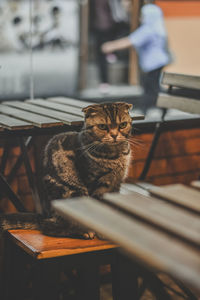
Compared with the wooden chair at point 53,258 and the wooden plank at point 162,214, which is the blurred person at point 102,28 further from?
the wooden plank at point 162,214

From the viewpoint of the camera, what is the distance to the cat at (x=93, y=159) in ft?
7.73

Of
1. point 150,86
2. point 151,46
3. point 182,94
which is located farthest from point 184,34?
point 182,94

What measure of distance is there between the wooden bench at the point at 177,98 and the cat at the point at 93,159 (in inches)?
→ 24.8

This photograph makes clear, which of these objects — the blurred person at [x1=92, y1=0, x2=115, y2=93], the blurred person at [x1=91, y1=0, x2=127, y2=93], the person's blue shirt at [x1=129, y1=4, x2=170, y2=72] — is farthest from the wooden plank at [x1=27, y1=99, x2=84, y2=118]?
the blurred person at [x1=92, y1=0, x2=115, y2=93]

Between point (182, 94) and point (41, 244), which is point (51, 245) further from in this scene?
point (182, 94)

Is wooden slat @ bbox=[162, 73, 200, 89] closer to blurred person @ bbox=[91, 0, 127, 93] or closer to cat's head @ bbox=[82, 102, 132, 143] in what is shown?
cat's head @ bbox=[82, 102, 132, 143]

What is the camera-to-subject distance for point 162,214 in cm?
130

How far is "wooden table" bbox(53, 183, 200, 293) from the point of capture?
1058mm

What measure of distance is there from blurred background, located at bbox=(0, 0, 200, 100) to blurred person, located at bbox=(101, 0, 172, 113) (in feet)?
0.94

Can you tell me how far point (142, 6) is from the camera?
4.91 meters

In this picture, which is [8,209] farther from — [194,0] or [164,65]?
[194,0]

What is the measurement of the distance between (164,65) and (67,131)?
2463 mm

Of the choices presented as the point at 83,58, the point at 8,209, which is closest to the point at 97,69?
the point at 83,58

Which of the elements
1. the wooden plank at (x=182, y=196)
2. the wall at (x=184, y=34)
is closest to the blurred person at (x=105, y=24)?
the wall at (x=184, y=34)
